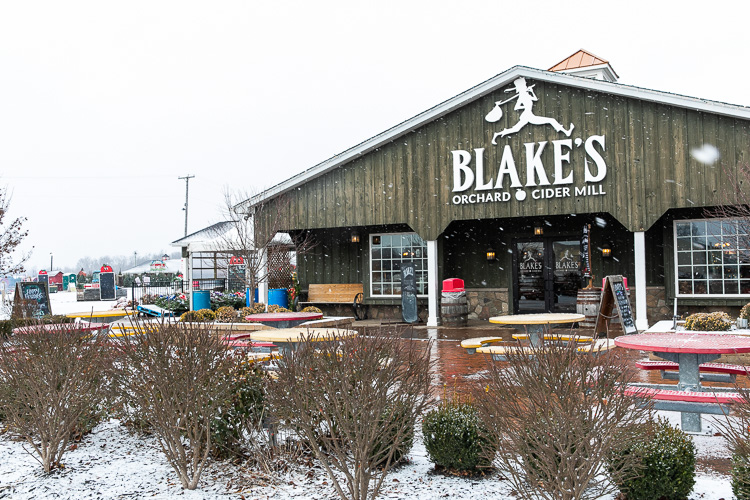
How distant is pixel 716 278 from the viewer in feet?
44.3

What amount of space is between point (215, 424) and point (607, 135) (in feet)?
35.7

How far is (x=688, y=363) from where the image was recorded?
5.50 meters

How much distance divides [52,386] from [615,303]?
862 centimetres

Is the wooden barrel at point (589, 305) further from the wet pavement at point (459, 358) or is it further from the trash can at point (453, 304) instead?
the trash can at point (453, 304)

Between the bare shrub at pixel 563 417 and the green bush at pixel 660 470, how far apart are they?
101 mm

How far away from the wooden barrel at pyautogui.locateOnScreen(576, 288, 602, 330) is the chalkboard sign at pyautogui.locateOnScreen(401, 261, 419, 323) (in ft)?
12.8

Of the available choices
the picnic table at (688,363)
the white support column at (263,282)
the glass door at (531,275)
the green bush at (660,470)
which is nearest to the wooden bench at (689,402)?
the picnic table at (688,363)

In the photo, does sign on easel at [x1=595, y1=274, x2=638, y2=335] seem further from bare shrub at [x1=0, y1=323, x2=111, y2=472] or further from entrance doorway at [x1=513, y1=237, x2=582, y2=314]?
bare shrub at [x1=0, y1=323, x2=111, y2=472]

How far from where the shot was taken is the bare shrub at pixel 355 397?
3.81 metres

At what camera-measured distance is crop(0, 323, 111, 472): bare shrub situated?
4.85 m

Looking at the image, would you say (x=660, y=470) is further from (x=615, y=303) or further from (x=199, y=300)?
(x=199, y=300)

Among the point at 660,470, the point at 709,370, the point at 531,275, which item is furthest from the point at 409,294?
the point at 660,470

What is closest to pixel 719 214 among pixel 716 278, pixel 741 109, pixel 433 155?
pixel 716 278

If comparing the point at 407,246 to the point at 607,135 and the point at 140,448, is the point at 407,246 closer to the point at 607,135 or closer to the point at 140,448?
the point at 607,135
